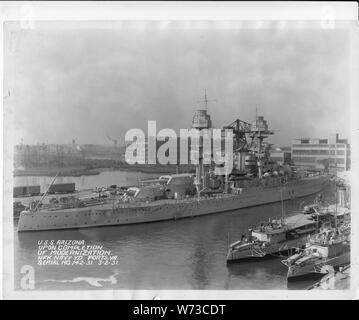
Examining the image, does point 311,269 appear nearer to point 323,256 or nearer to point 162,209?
point 323,256

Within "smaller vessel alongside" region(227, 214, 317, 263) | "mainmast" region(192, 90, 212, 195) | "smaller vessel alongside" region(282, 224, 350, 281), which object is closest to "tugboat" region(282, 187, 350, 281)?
"smaller vessel alongside" region(282, 224, 350, 281)

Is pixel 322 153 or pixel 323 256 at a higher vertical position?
pixel 322 153

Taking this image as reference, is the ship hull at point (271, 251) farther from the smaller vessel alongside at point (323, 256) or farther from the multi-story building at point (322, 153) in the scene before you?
the multi-story building at point (322, 153)

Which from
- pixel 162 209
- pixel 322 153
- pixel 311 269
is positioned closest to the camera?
pixel 311 269

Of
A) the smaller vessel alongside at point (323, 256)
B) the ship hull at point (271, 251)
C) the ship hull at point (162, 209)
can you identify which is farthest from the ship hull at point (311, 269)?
the ship hull at point (162, 209)

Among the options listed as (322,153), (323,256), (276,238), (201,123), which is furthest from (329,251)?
(201,123)

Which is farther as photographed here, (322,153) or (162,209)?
(162,209)

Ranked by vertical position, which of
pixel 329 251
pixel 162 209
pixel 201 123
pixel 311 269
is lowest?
pixel 311 269
